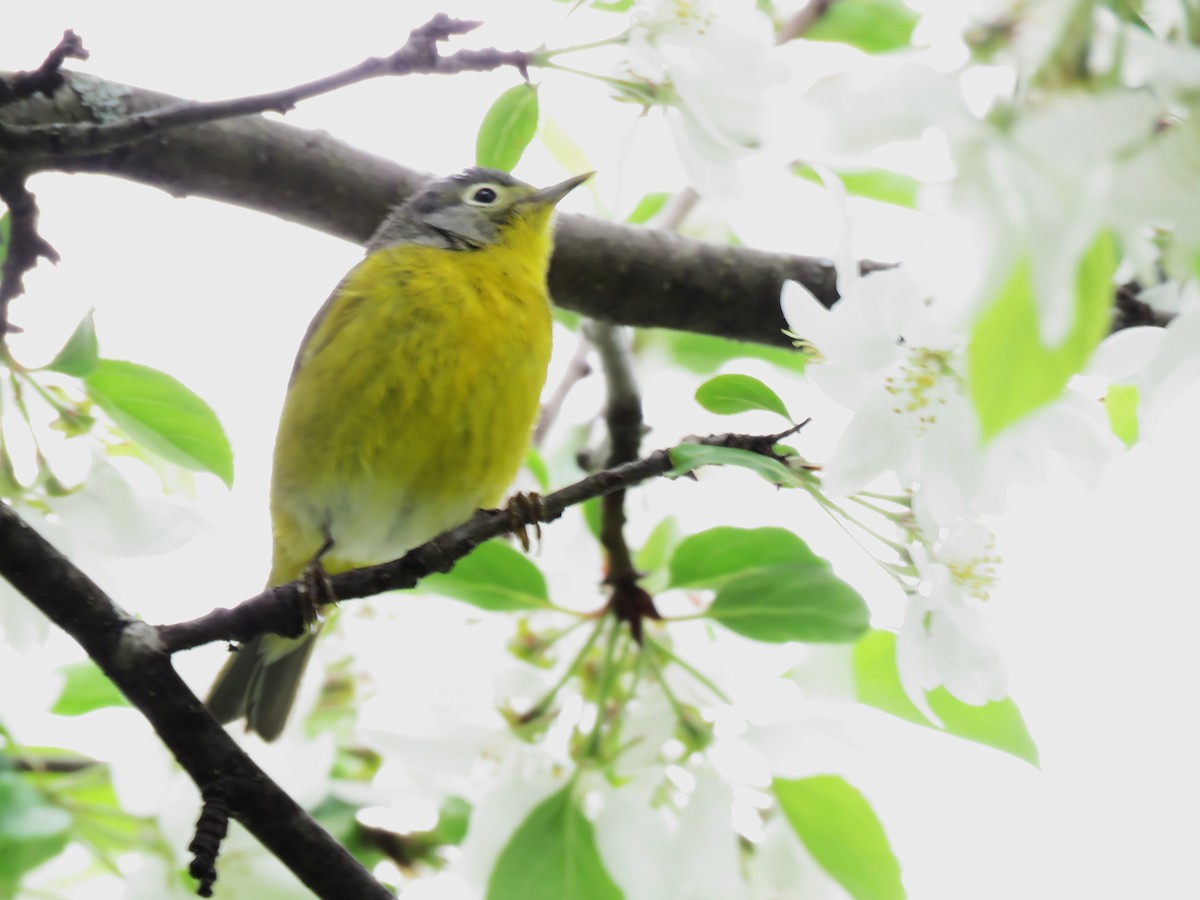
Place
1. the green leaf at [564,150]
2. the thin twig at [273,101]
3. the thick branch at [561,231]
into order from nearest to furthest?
the thin twig at [273,101] → the thick branch at [561,231] → the green leaf at [564,150]

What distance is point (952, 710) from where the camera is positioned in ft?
6.40

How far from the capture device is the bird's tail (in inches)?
119

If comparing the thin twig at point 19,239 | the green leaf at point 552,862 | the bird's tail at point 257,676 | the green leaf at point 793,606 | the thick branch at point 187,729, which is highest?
the thin twig at point 19,239

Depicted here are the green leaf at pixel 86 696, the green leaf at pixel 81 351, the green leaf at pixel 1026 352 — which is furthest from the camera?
the green leaf at pixel 86 696

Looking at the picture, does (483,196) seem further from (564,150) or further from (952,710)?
(952,710)

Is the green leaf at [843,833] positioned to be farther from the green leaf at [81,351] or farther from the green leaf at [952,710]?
the green leaf at [81,351]

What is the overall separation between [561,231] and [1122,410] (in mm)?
1463

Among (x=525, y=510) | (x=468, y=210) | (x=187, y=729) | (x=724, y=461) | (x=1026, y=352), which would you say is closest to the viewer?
(x=1026, y=352)

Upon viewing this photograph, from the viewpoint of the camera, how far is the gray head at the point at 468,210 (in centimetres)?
343

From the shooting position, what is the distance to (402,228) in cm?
346

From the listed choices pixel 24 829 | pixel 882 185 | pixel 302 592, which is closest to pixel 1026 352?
pixel 302 592

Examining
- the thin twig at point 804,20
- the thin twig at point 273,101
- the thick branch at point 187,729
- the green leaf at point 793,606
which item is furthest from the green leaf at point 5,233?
the thin twig at point 804,20

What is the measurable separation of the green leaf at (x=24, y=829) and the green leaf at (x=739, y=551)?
1092mm

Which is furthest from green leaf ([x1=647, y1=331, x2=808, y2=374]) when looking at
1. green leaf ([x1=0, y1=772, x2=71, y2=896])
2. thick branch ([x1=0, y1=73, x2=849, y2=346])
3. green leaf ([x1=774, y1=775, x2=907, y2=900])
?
green leaf ([x1=0, y1=772, x2=71, y2=896])
